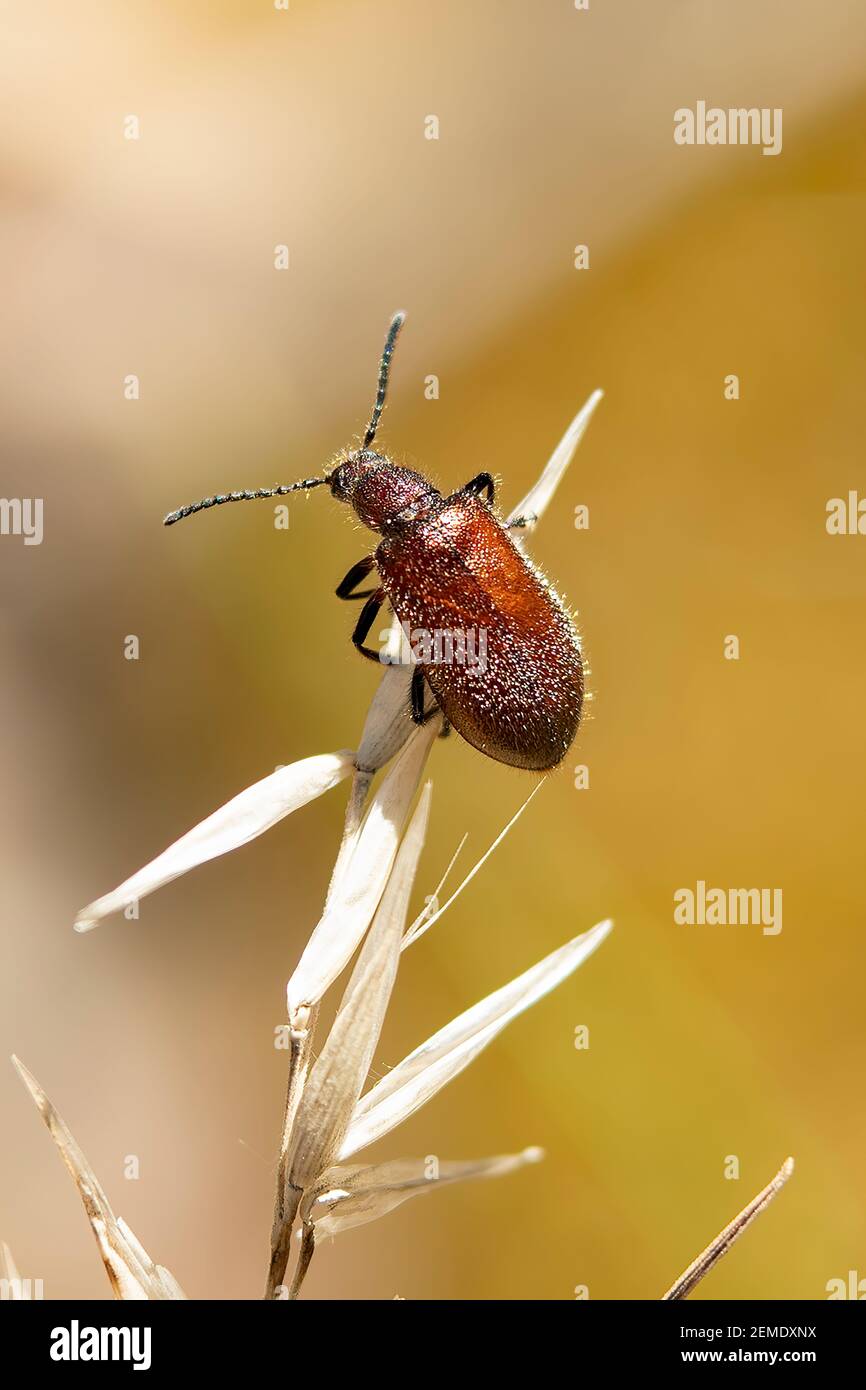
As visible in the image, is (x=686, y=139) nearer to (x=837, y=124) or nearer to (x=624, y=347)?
(x=837, y=124)

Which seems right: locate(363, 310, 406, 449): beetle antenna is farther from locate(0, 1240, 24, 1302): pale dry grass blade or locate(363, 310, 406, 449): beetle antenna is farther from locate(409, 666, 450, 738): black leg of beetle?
locate(0, 1240, 24, 1302): pale dry grass blade

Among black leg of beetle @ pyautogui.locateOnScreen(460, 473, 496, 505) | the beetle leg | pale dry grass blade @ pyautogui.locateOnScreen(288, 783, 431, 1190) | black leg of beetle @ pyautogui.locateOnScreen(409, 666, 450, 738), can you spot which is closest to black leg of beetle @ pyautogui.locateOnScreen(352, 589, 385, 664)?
the beetle leg

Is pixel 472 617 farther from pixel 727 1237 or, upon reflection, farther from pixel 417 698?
pixel 727 1237

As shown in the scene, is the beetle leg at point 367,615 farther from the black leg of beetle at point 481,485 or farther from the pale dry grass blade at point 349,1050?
the pale dry grass blade at point 349,1050

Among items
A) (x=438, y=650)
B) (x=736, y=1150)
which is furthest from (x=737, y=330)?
(x=736, y=1150)

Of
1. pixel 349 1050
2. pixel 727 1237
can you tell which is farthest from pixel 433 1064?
pixel 727 1237

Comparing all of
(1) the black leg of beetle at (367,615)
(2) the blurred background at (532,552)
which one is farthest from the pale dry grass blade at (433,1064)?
(2) the blurred background at (532,552)
